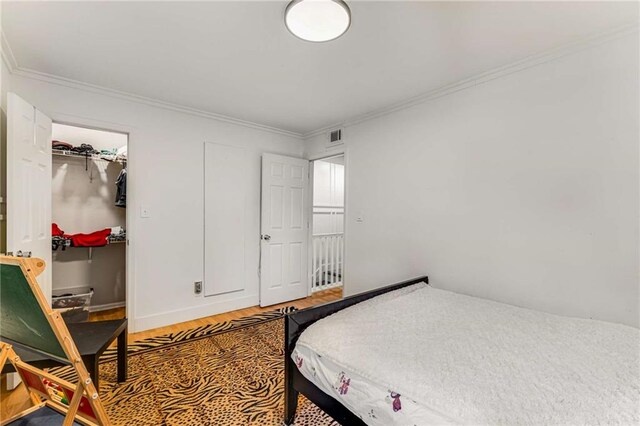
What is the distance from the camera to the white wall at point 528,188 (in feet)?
5.93

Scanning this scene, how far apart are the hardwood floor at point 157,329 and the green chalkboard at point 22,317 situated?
934 millimetres

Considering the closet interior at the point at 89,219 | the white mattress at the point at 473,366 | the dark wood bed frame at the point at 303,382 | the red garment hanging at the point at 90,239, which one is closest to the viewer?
the white mattress at the point at 473,366

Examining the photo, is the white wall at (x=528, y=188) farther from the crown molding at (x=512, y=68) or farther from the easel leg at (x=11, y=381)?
the easel leg at (x=11, y=381)

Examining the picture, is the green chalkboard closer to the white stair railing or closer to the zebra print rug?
the zebra print rug

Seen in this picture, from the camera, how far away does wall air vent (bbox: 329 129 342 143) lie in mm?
3670

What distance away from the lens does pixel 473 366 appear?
1224mm

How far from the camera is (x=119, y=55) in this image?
7.02 feet

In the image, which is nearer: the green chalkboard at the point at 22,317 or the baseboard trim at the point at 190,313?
the green chalkboard at the point at 22,317

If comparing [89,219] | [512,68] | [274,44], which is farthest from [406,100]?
[89,219]

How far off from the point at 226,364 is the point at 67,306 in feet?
7.52

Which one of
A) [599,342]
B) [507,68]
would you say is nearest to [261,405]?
[599,342]

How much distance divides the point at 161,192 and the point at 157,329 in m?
1.43

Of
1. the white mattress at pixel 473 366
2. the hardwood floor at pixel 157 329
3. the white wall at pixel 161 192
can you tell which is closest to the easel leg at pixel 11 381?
the hardwood floor at pixel 157 329

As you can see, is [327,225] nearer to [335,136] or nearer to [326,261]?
[326,261]
